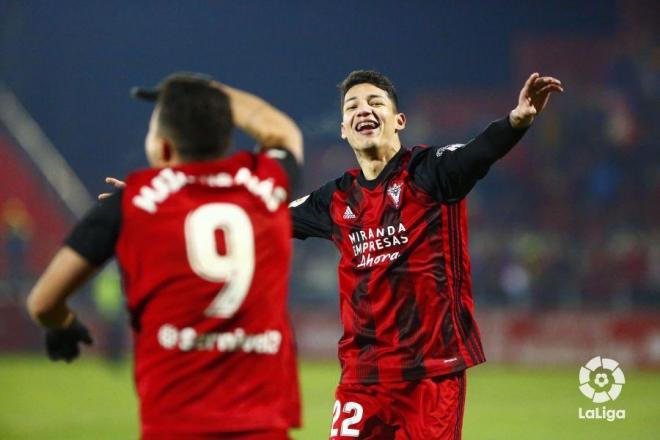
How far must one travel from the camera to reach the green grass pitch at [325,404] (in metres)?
11.7

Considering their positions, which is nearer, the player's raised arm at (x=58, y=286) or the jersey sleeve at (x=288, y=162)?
the player's raised arm at (x=58, y=286)

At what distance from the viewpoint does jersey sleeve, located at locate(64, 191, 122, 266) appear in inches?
130

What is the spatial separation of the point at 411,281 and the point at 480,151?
81 centimetres

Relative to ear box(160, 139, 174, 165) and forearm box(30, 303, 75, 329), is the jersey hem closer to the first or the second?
forearm box(30, 303, 75, 329)

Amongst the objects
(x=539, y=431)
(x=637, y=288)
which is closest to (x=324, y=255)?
(x=637, y=288)

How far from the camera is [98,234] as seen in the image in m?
3.30

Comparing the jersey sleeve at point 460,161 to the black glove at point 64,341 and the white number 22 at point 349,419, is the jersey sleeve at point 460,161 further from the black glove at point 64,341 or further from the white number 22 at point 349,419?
the black glove at point 64,341

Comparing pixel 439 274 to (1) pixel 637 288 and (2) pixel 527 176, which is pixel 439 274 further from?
(2) pixel 527 176

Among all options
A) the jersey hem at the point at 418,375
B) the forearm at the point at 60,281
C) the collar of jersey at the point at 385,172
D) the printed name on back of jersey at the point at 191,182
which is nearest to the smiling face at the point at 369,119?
the collar of jersey at the point at 385,172

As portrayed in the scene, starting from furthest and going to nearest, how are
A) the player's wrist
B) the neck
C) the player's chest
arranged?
the neck → the player's chest → the player's wrist

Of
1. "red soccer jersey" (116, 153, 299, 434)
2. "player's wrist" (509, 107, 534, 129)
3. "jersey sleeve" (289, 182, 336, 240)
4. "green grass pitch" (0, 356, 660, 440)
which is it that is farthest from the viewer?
"green grass pitch" (0, 356, 660, 440)

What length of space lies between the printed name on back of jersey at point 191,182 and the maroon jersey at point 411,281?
182 cm

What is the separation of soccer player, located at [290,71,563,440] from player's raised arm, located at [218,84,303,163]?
4.86ft

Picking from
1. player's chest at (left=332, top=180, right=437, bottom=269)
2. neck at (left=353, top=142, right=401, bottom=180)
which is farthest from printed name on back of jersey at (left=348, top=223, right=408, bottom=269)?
neck at (left=353, top=142, right=401, bottom=180)
